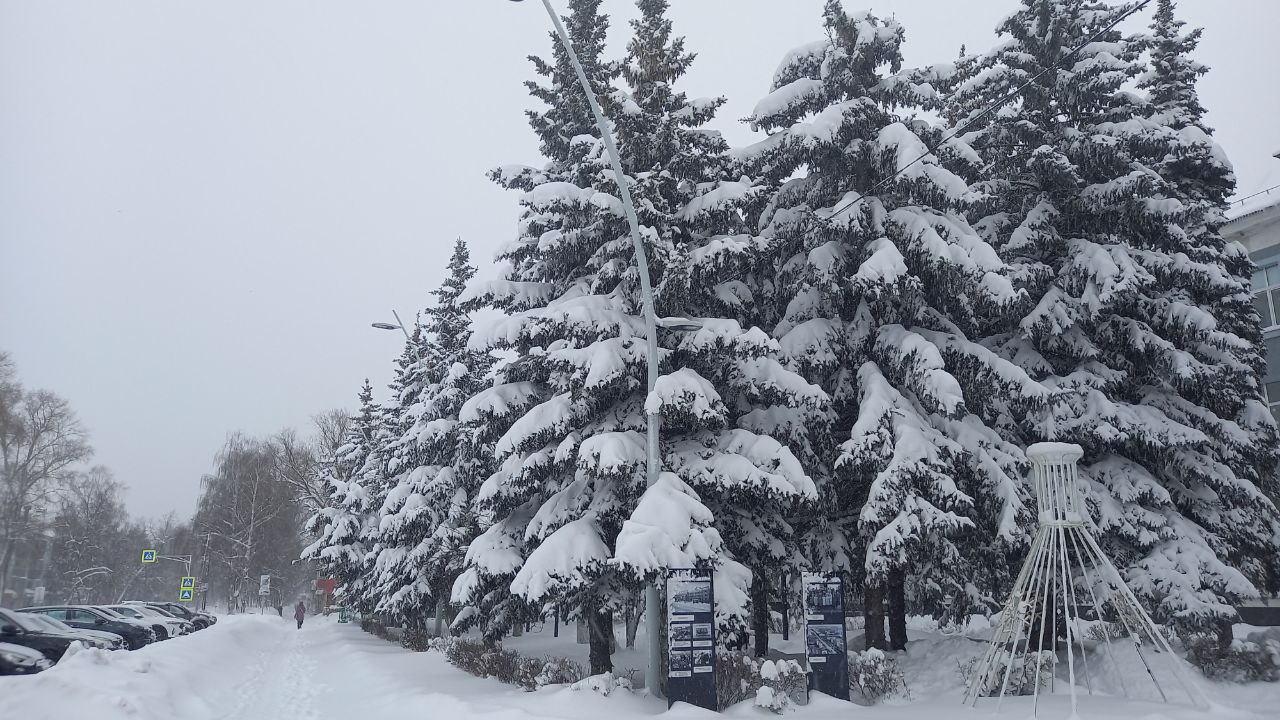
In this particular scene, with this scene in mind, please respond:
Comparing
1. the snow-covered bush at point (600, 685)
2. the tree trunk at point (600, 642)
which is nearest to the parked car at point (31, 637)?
the tree trunk at point (600, 642)

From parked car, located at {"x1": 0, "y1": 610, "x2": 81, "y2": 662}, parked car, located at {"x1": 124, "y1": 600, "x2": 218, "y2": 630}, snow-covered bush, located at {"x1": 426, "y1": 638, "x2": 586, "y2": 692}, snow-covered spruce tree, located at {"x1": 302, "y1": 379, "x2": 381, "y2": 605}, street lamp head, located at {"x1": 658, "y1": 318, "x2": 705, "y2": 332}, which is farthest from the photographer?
parked car, located at {"x1": 124, "y1": 600, "x2": 218, "y2": 630}

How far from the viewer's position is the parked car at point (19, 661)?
1497cm

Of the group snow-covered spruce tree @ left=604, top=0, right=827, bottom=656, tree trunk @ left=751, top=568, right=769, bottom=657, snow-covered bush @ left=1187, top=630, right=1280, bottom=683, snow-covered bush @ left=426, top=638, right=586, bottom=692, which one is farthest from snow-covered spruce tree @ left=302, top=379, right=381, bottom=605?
snow-covered bush @ left=1187, top=630, right=1280, bottom=683

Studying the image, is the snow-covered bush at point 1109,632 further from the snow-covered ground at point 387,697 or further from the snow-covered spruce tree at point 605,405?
the snow-covered spruce tree at point 605,405

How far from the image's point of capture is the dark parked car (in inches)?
1008

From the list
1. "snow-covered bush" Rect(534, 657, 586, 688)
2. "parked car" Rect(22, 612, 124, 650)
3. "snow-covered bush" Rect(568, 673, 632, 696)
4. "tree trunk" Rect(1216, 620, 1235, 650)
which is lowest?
"parked car" Rect(22, 612, 124, 650)

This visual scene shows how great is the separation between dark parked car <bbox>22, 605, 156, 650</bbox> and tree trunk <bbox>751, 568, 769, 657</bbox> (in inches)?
801

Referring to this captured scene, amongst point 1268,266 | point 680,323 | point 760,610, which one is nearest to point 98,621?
point 760,610

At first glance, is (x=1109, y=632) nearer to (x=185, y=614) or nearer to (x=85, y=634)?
(x=85, y=634)

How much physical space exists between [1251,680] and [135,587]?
101 m

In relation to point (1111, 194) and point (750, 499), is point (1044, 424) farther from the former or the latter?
point (750, 499)

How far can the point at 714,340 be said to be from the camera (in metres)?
12.7

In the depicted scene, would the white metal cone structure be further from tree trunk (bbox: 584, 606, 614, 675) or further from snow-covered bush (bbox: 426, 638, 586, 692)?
snow-covered bush (bbox: 426, 638, 586, 692)

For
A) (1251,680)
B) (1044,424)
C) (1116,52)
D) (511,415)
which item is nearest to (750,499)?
(511,415)
